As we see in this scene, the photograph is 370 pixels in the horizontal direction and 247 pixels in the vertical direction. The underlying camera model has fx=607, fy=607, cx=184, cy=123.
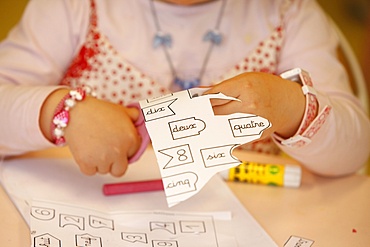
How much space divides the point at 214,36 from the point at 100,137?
1.01ft

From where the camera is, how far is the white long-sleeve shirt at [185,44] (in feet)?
2.83

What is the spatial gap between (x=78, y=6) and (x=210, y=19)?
20 centimetres

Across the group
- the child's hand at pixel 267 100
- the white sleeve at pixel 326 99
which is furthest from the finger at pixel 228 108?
the white sleeve at pixel 326 99

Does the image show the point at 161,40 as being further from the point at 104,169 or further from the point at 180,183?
the point at 180,183

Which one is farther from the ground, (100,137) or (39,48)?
(39,48)

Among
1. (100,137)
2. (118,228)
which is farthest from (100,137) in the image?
(118,228)

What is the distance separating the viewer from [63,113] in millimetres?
723

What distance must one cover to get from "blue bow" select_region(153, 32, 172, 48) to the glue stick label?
0.25 metres

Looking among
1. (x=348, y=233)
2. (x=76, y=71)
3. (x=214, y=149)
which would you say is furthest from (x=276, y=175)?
(x=76, y=71)

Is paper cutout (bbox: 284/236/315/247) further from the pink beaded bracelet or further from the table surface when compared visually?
the pink beaded bracelet

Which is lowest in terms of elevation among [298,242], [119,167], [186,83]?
[298,242]

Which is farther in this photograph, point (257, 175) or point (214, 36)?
point (214, 36)

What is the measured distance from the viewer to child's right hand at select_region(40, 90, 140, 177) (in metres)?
0.71

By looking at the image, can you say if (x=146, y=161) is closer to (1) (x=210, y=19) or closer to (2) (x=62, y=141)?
(2) (x=62, y=141)
